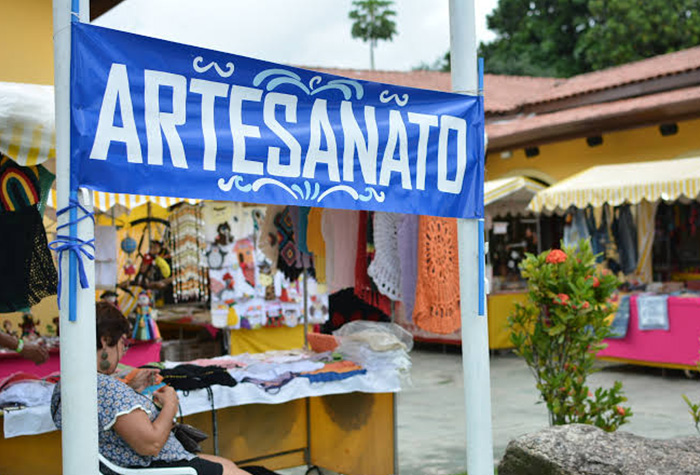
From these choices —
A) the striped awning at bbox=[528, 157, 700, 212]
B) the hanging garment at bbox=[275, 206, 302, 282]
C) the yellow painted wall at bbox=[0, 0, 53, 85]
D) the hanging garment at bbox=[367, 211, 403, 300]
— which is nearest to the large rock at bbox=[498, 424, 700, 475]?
the hanging garment at bbox=[367, 211, 403, 300]

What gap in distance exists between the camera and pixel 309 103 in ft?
9.82

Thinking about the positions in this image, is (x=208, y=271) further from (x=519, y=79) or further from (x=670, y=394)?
(x=519, y=79)

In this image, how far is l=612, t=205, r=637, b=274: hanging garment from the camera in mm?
11352

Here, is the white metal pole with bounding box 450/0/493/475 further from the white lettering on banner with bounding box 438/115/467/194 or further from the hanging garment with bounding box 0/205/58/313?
the hanging garment with bounding box 0/205/58/313

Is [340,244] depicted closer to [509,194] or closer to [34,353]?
[34,353]

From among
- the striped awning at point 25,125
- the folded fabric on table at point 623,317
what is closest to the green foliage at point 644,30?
the folded fabric on table at point 623,317

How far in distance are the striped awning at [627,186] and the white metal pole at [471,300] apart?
690 centimetres

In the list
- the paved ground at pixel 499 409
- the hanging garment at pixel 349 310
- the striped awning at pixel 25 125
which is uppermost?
the striped awning at pixel 25 125

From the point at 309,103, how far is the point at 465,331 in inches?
50.5

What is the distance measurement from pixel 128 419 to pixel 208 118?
1.29 meters

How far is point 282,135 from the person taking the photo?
2.90 m

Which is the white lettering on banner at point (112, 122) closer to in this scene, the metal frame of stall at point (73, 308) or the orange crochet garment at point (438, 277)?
the metal frame of stall at point (73, 308)

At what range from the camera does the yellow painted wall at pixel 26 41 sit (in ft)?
19.5

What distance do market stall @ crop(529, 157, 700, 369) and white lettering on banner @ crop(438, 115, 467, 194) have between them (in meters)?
6.64
